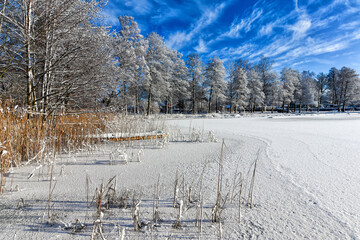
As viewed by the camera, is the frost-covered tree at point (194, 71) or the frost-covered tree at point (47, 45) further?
the frost-covered tree at point (194, 71)

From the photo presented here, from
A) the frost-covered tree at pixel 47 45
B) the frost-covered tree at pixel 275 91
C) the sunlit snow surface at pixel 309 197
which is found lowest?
the sunlit snow surface at pixel 309 197

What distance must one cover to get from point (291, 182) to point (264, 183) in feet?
1.12

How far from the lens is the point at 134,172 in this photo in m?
2.21

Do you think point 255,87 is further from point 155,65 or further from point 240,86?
point 155,65

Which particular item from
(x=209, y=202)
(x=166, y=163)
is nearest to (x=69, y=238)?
(x=209, y=202)

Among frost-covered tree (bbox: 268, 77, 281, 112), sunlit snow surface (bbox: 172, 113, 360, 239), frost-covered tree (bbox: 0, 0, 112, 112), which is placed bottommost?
sunlit snow surface (bbox: 172, 113, 360, 239)

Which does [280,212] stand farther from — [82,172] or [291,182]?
[82,172]

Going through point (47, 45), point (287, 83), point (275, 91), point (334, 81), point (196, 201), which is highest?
point (334, 81)

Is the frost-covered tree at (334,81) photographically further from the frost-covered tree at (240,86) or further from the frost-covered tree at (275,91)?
the frost-covered tree at (240,86)

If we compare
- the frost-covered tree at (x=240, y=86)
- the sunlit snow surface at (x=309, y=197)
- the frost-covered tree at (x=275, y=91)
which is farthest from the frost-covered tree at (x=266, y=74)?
the sunlit snow surface at (x=309, y=197)

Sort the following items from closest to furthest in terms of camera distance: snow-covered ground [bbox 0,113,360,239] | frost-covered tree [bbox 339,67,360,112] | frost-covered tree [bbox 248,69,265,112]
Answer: snow-covered ground [bbox 0,113,360,239], frost-covered tree [bbox 248,69,265,112], frost-covered tree [bbox 339,67,360,112]

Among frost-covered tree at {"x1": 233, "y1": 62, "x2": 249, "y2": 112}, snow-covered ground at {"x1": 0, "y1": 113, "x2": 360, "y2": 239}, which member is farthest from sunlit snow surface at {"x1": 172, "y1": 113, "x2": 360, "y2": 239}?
frost-covered tree at {"x1": 233, "y1": 62, "x2": 249, "y2": 112}

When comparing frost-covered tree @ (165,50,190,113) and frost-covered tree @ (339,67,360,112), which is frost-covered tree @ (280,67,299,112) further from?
frost-covered tree @ (165,50,190,113)

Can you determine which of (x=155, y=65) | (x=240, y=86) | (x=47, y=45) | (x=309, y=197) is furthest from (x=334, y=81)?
(x=47, y=45)
